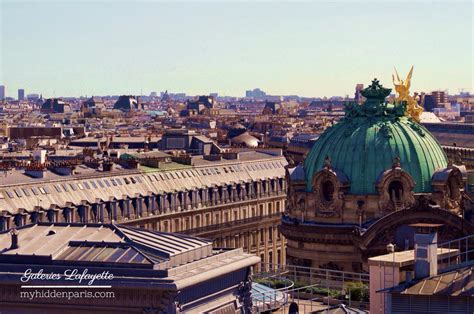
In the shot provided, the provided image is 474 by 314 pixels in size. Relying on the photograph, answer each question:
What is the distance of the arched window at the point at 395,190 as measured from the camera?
284 ft

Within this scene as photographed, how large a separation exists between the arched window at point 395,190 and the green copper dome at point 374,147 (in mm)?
815

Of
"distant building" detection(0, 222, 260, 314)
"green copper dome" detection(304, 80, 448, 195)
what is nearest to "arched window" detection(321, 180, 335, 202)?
"green copper dome" detection(304, 80, 448, 195)

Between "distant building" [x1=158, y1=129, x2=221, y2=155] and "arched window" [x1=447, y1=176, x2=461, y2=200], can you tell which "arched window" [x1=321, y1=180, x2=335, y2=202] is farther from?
"distant building" [x1=158, y1=129, x2=221, y2=155]

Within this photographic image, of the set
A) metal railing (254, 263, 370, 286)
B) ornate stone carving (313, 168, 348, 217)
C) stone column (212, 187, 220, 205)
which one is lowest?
stone column (212, 187, 220, 205)

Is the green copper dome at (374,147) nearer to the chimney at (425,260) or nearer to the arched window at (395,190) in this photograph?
the arched window at (395,190)

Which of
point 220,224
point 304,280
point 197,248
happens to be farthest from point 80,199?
point 197,248

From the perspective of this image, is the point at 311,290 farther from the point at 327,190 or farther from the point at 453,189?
the point at 453,189

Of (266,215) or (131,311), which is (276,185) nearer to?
(266,215)

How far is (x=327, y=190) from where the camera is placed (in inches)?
3474

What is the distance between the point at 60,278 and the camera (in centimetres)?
5625

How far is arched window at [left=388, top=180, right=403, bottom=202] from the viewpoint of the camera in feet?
284

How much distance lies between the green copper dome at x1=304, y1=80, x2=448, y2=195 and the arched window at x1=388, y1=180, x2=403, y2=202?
2.67 ft

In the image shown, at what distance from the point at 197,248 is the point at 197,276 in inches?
138

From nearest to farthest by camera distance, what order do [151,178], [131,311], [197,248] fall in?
[131,311] < [197,248] < [151,178]
